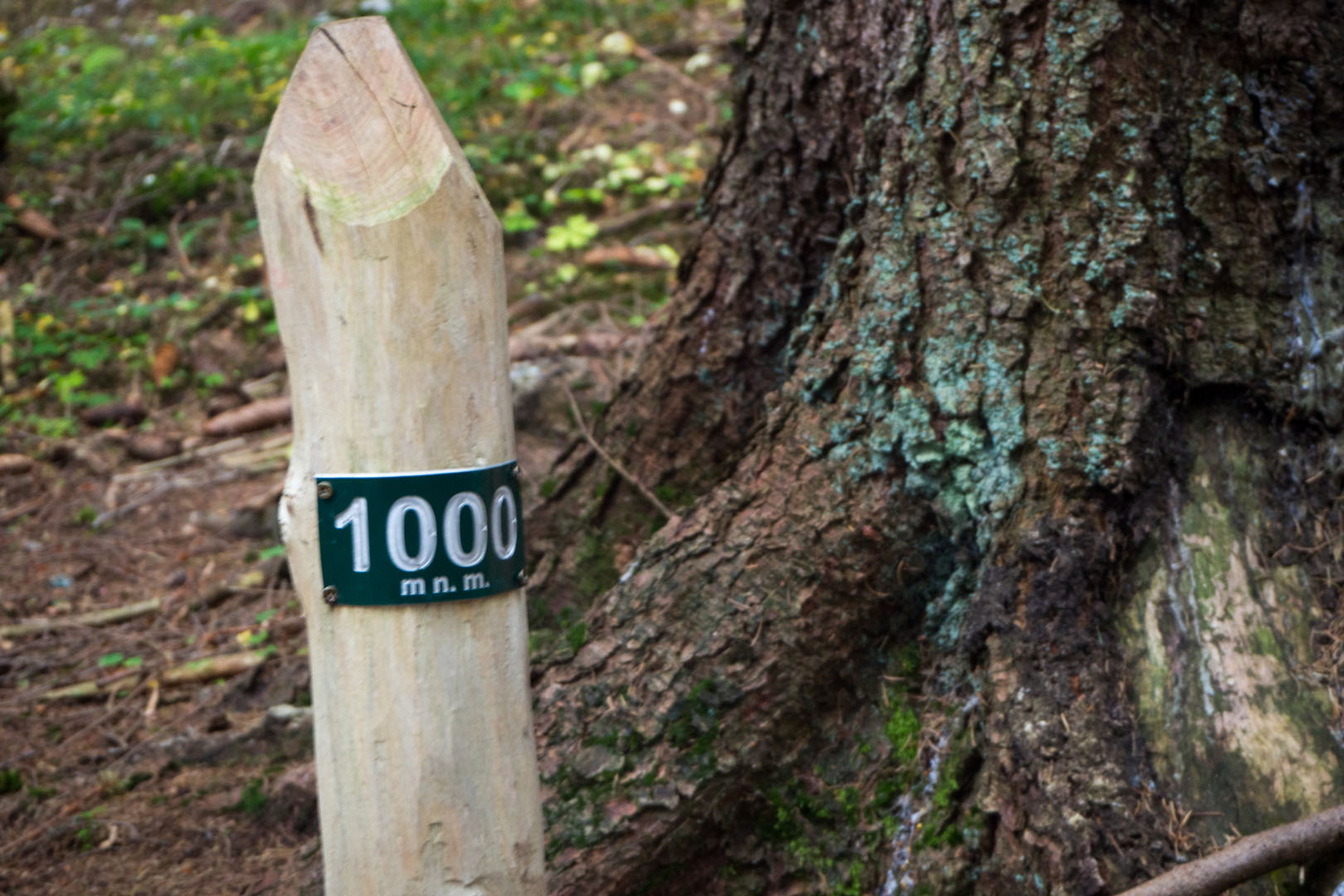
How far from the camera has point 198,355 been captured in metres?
5.79

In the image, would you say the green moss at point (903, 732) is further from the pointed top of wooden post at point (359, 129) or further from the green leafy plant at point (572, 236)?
the green leafy plant at point (572, 236)

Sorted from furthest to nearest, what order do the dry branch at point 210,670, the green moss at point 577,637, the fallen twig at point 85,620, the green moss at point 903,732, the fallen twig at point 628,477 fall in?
the fallen twig at point 85,620 → the dry branch at point 210,670 → the fallen twig at point 628,477 → the green moss at point 577,637 → the green moss at point 903,732

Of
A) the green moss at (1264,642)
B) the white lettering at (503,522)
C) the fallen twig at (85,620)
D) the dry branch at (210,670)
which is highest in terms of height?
the white lettering at (503,522)

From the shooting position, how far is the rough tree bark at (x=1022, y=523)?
6.59 ft

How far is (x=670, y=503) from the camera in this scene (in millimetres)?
3152

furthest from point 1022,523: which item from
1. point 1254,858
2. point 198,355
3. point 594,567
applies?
point 198,355

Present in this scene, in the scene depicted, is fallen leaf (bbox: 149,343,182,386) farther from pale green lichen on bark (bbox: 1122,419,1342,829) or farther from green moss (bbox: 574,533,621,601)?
pale green lichen on bark (bbox: 1122,419,1342,829)

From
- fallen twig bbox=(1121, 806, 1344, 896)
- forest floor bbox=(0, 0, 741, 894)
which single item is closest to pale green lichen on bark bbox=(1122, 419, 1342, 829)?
fallen twig bbox=(1121, 806, 1344, 896)

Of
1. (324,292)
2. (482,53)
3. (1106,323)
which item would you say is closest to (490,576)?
(324,292)

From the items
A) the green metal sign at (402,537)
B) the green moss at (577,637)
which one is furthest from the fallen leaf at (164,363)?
the green metal sign at (402,537)

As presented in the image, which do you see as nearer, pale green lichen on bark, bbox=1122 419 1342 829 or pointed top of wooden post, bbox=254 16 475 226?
pointed top of wooden post, bbox=254 16 475 226

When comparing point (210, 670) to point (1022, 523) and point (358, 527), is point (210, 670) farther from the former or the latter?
point (1022, 523)

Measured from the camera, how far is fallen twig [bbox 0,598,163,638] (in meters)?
4.11

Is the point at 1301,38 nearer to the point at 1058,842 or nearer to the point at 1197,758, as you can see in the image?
the point at 1197,758
